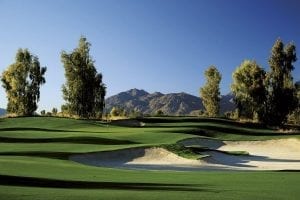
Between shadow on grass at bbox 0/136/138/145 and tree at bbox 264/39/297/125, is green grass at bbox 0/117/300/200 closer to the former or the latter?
shadow on grass at bbox 0/136/138/145

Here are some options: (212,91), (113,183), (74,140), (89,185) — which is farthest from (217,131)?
(212,91)

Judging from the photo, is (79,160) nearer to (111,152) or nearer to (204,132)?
(111,152)

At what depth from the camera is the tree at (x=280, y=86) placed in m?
86.8

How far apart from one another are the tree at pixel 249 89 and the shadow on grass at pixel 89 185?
7314cm

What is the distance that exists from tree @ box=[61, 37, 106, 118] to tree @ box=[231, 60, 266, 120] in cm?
2565

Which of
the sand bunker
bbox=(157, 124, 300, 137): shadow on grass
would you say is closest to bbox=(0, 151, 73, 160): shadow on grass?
the sand bunker

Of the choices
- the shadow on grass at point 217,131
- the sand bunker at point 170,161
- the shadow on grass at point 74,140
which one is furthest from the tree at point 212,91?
the shadow on grass at point 74,140

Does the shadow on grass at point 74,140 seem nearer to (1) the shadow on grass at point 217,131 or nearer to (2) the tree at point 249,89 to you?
(1) the shadow on grass at point 217,131

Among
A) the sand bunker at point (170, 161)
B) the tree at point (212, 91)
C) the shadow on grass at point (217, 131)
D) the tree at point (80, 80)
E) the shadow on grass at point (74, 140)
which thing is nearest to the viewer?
the sand bunker at point (170, 161)

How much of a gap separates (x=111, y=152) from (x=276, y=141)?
20.5m

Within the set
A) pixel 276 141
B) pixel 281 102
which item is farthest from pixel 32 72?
pixel 276 141

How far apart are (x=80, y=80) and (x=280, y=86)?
33.4 meters

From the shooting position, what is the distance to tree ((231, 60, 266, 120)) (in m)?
89.3

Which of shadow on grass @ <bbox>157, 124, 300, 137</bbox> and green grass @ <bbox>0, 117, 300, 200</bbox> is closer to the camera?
green grass @ <bbox>0, 117, 300, 200</bbox>
